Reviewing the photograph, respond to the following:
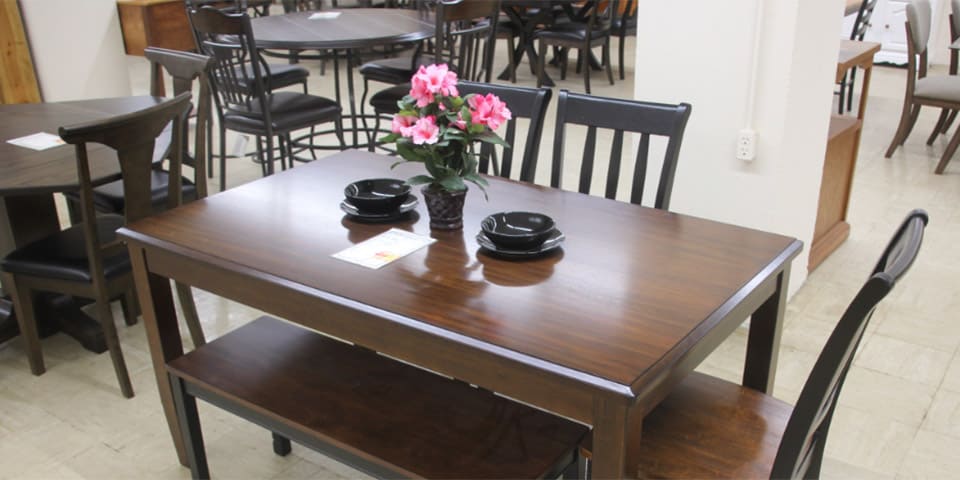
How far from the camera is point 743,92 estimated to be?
2809mm

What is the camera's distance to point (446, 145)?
6.32 ft

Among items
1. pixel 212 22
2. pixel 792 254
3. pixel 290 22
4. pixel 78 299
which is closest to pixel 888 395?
pixel 792 254

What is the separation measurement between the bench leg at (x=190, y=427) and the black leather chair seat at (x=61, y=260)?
65 centimetres

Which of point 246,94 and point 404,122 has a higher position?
point 404,122

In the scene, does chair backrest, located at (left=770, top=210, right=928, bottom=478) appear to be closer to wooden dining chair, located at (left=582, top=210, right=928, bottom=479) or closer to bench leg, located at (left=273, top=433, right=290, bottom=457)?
wooden dining chair, located at (left=582, top=210, right=928, bottom=479)

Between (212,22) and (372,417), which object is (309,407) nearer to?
(372,417)

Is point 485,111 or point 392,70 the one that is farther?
point 392,70

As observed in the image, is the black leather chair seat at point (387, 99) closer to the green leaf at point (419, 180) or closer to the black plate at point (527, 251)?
the green leaf at point (419, 180)

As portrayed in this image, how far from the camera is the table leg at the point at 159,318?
213 cm

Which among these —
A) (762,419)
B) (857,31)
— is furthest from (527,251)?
(857,31)

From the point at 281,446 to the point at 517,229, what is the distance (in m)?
1.01

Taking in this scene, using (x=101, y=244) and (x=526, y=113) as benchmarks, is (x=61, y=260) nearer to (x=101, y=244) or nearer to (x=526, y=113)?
(x=101, y=244)

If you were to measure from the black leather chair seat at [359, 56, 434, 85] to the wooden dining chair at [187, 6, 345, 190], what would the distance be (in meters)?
0.32

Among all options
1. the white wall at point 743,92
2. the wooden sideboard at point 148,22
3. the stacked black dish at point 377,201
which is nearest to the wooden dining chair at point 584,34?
the wooden sideboard at point 148,22
